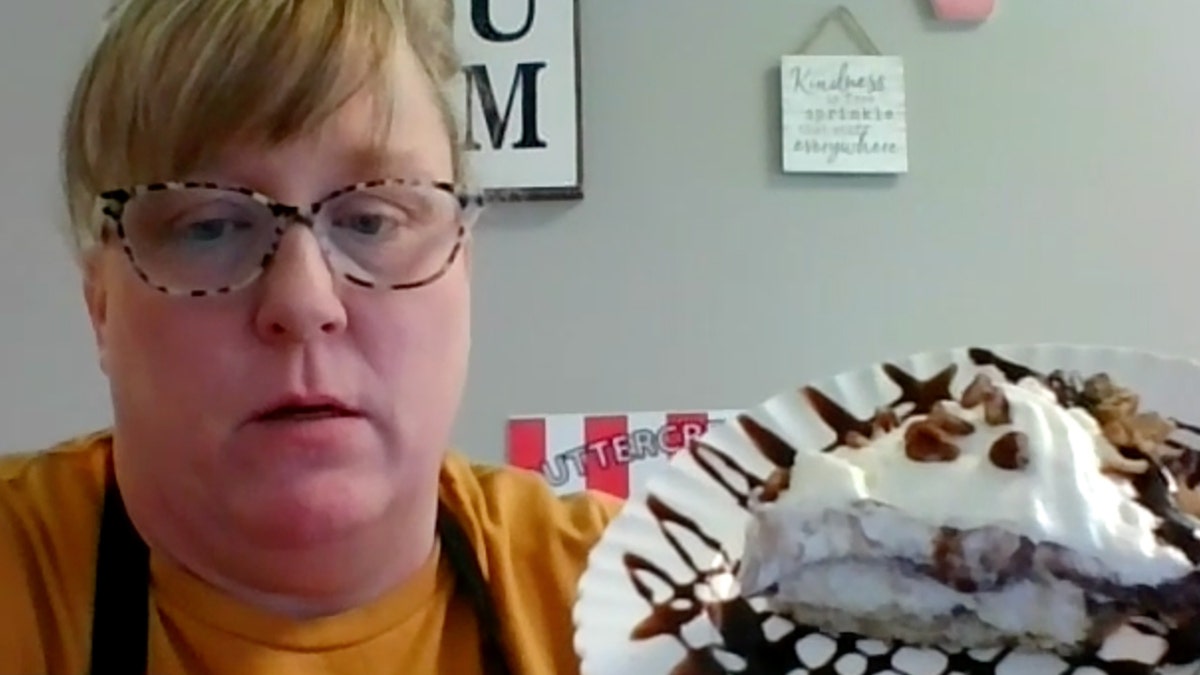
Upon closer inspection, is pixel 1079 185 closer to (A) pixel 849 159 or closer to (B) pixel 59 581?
(A) pixel 849 159

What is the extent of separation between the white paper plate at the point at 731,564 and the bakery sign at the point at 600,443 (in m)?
0.52

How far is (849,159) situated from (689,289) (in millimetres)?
180

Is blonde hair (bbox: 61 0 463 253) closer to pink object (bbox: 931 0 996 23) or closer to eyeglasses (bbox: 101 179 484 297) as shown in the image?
eyeglasses (bbox: 101 179 484 297)

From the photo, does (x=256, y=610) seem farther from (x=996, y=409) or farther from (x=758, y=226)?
(x=758, y=226)

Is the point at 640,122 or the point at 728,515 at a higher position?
the point at 640,122

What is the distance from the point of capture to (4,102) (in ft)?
4.51

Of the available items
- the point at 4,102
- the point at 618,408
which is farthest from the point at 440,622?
the point at 4,102

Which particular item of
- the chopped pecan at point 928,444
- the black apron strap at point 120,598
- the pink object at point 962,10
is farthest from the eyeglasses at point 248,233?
the pink object at point 962,10

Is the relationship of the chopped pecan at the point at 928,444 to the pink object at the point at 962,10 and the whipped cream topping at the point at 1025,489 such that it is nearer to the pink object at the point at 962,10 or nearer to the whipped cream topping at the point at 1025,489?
the whipped cream topping at the point at 1025,489

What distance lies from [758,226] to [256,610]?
0.75m

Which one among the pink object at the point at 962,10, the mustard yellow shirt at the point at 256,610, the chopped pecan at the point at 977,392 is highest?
the pink object at the point at 962,10

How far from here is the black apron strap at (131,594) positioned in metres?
0.69

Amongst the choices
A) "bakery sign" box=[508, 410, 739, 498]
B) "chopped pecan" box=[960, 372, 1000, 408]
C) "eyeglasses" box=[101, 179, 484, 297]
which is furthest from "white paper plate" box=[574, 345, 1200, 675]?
"bakery sign" box=[508, 410, 739, 498]

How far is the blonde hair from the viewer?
67cm
